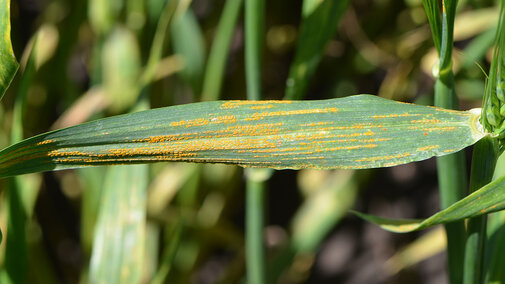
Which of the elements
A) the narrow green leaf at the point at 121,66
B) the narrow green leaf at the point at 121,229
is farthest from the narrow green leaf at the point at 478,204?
the narrow green leaf at the point at 121,66

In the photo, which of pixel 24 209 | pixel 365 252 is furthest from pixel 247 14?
pixel 365 252

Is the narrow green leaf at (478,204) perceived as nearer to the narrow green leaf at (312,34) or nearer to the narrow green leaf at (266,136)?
the narrow green leaf at (266,136)

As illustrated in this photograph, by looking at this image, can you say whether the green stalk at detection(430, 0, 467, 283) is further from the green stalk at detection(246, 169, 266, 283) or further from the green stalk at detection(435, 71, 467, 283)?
the green stalk at detection(246, 169, 266, 283)

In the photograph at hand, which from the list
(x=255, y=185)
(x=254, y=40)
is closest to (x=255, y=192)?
(x=255, y=185)

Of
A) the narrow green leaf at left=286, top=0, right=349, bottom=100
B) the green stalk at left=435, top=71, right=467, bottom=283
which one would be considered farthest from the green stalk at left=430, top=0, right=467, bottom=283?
the narrow green leaf at left=286, top=0, right=349, bottom=100

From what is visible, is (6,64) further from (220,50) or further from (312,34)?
(220,50)

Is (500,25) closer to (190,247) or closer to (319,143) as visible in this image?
(319,143)
